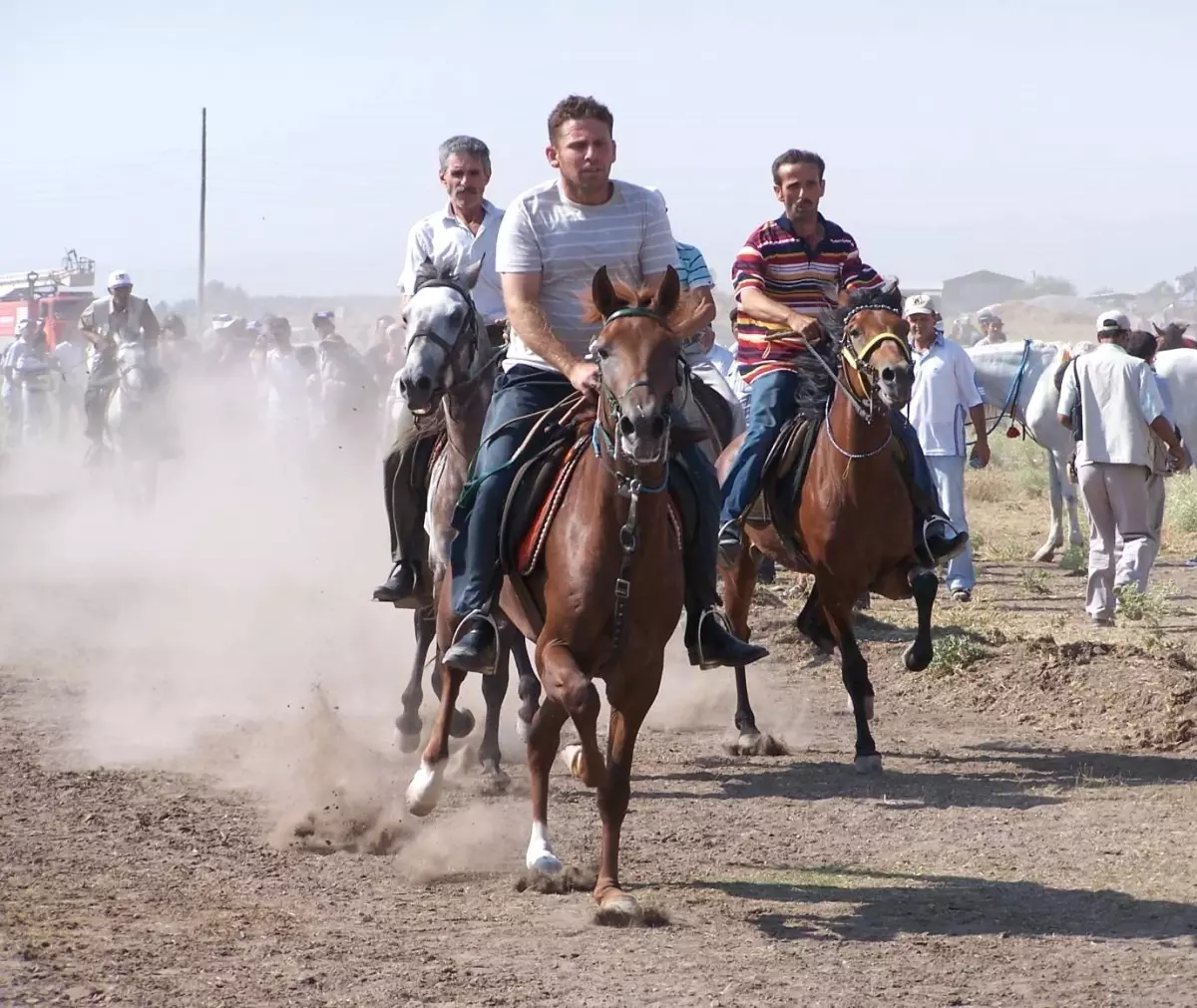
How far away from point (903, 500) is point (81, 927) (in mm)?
5212

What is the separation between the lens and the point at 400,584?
10.1m

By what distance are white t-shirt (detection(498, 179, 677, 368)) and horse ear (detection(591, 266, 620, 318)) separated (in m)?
0.75

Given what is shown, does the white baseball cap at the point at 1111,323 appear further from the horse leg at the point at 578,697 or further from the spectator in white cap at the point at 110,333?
the spectator in white cap at the point at 110,333

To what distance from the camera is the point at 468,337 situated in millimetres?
9242

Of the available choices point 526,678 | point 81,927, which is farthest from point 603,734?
point 81,927

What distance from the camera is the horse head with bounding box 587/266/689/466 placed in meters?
6.48

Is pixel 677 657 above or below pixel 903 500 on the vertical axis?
below

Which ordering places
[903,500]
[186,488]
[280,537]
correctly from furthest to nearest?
1. [186,488]
2. [280,537]
3. [903,500]

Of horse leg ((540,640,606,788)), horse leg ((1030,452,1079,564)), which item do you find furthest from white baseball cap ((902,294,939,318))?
horse leg ((540,640,606,788))

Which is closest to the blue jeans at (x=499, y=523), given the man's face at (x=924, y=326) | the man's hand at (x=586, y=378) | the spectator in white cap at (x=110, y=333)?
the man's hand at (x=586, y=378)

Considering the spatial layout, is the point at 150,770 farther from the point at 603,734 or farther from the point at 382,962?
the point at 382,962

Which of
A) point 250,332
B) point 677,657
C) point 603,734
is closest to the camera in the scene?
point 603,734

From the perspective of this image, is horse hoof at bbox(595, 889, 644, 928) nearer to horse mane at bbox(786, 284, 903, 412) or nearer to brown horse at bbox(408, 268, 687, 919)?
brown horse at bbox(408, 268, 687, 919)

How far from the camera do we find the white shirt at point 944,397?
1666 centimetres
